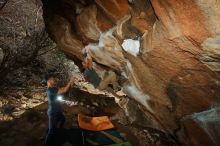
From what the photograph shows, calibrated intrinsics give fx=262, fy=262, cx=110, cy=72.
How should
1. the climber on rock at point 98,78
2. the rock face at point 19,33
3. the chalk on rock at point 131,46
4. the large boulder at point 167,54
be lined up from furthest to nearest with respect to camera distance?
the rock face at point 19,33, the climber on rock at point 98,78, the chalk on rock at point 131,46, the large boulder at point 167,54

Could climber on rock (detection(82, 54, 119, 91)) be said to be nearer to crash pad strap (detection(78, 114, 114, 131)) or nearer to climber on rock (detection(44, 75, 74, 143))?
crash pad strap (detection(78, 114, 114, 131))

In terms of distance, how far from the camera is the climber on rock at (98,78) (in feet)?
33.3

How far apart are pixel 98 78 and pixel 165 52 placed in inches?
241

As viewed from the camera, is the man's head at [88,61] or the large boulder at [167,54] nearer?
the large boulder at [167,54]

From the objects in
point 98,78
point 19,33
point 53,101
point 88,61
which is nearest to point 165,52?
point 53,101

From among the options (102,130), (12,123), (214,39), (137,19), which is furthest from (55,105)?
(214,39)

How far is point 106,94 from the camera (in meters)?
11.2

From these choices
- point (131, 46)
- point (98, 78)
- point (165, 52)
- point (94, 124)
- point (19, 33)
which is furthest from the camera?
point (19, 33)

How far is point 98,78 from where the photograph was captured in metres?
11.1

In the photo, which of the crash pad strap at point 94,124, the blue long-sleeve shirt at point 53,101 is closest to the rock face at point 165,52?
the crash pad strap at point 94,124

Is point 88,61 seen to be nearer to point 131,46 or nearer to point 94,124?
point 94,124

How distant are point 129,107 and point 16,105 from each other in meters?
4.60

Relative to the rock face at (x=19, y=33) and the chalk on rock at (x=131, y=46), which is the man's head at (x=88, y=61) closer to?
the chalk on rock at (x=131, y=46)

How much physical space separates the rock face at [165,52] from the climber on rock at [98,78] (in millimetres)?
780
